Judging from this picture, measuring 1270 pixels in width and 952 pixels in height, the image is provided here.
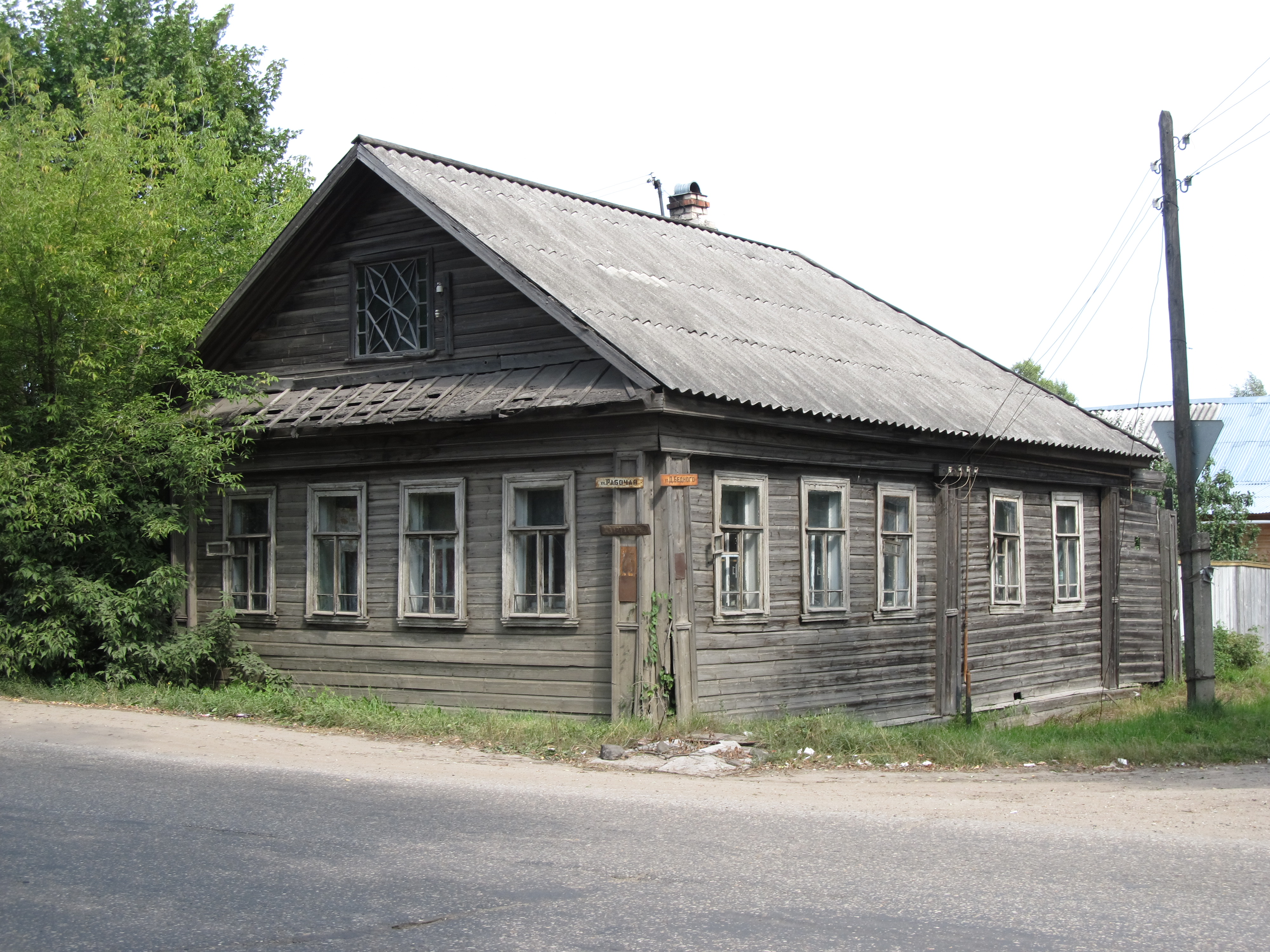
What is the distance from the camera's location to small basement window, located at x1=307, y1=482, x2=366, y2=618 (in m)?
15.1

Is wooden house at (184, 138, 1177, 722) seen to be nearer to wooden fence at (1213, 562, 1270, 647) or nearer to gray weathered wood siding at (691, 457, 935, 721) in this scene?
gray weathered wood siding at (691, 457, 935, 721)

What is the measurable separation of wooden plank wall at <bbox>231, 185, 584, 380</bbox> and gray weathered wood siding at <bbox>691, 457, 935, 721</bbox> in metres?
2.54

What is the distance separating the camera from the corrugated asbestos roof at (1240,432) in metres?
37.3

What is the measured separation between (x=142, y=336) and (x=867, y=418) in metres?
8.68

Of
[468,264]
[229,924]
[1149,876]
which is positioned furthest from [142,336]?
[1149,876]

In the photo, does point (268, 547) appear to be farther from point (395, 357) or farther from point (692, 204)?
point (692, 204)

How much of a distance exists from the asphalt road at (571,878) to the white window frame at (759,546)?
4429 mm

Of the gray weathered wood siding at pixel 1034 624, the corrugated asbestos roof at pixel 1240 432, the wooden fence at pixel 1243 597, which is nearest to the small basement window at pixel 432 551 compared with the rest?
Answer: the gray weathered wood siding at pixel 1034 624

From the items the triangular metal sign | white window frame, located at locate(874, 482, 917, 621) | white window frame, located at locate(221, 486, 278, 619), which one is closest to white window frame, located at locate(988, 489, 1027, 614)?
white window frame, located at locate(874, 482, 917, 621)

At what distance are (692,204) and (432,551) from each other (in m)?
11.0

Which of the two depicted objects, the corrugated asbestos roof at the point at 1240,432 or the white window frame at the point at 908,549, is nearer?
the white window frame at the point at 908,549

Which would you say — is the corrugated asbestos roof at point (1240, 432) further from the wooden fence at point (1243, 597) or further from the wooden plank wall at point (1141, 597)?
the wooden plank wall at point (1141, 597)

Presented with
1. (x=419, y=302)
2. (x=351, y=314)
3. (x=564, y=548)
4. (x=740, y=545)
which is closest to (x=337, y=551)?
(x=351, y=314)

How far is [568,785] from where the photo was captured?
10078 mm
